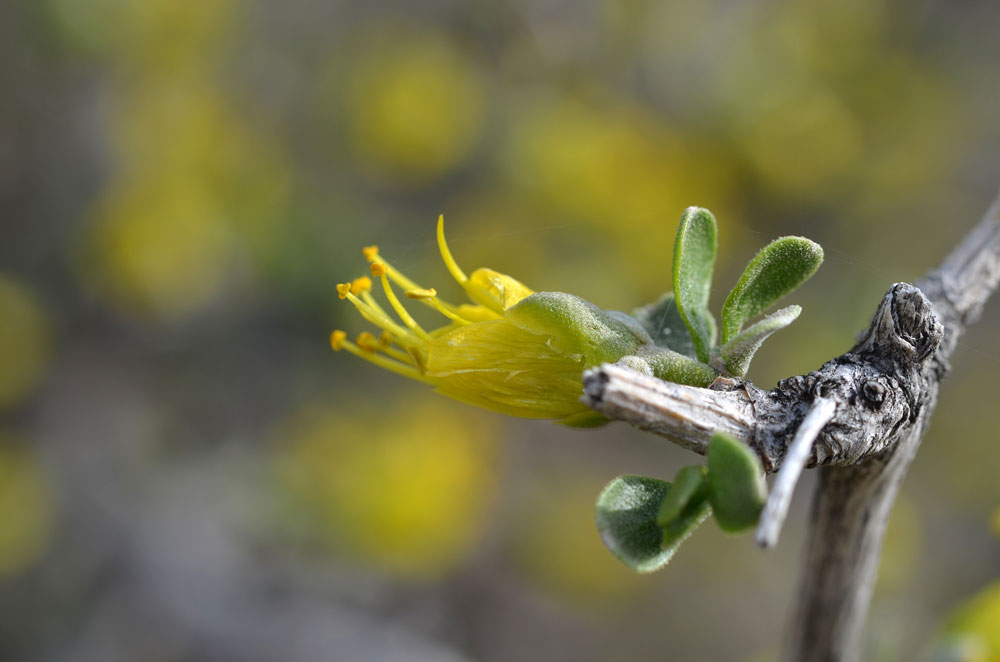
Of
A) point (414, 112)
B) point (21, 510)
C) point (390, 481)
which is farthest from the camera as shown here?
point (414, 112)

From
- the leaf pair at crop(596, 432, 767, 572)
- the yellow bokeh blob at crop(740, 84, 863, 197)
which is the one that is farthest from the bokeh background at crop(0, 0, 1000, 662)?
the leaf pair at crop(596, 432, 767, 572)

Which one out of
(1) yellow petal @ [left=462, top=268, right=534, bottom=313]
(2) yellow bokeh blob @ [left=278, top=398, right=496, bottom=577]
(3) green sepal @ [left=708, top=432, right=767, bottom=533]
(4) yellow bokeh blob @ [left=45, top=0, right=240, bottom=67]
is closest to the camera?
(3) green sepal @ [left=708, top=432, right=767, bottom=533]

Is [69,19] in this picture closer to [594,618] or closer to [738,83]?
[738,83]

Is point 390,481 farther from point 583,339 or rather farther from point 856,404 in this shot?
point 856,404

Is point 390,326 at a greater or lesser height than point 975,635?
lesser

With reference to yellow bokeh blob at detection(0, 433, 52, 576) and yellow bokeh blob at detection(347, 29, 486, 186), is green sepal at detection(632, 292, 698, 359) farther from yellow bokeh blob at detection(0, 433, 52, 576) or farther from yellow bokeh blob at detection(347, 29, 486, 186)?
yellow bokeh blob at detection(0, 433, 52, 576)

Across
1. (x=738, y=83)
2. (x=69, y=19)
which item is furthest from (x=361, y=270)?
(x=738, y=83)

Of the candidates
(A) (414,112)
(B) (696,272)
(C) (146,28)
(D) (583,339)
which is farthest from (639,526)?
(C) (146,28)
